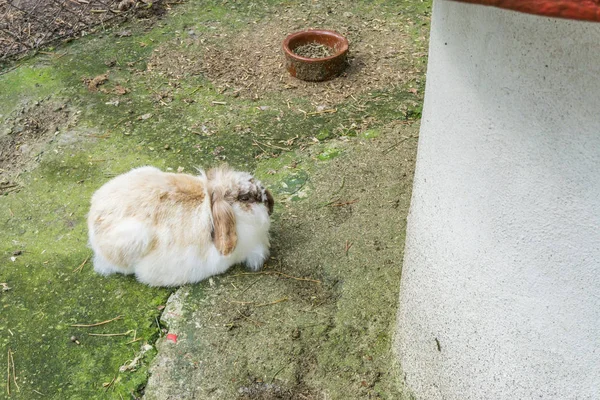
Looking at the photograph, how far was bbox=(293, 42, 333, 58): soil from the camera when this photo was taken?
533 centimetres

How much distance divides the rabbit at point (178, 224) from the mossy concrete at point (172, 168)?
0.16 m

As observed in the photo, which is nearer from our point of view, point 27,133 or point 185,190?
point 185,190

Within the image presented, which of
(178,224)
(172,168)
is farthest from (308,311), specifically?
(172,168)

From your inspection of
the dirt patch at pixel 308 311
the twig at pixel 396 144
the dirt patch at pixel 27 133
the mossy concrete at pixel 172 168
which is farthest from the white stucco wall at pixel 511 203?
the dirt patch at pixel 27 133

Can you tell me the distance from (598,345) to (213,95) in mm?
3876

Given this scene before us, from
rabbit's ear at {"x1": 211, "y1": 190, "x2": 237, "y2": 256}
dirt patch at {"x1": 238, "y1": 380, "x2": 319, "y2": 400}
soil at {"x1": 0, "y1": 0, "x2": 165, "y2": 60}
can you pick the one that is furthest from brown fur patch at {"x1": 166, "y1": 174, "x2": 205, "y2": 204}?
soil at {"x1": 0, "y1": 0, "x2": 165, "y2": 60}

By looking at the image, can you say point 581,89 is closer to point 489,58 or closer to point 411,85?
point 489,58

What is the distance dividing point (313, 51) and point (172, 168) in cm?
180

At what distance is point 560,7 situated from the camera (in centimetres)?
116

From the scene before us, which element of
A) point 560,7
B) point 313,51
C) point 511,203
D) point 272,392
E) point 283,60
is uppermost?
point 560,7

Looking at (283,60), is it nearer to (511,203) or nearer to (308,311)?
(308,311)

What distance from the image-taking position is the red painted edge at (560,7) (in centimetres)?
113

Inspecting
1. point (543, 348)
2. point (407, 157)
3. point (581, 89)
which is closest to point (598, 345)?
point (543, 348)

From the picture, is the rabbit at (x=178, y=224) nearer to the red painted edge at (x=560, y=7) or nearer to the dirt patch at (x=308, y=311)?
the dirt patch at (x=308, y=311)
